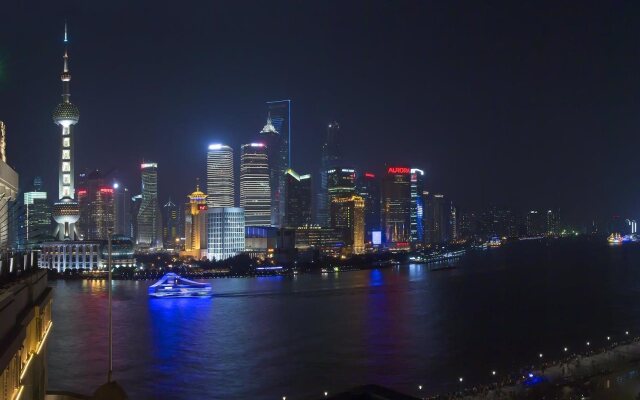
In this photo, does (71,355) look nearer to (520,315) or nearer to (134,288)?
(520,315)

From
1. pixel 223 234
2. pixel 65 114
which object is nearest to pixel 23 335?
pixel 65 114

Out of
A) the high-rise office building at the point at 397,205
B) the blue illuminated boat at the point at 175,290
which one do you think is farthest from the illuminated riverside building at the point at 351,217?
the blue illuminated boat at the point at 175,290

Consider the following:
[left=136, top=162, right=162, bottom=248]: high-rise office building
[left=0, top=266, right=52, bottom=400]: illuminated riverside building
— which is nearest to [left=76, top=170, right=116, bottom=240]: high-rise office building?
[left=136, top=162, right=162, bottom=248]: high-rise office building

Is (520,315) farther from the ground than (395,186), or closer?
closer

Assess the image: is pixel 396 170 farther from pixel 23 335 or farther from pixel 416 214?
pixel 23 335

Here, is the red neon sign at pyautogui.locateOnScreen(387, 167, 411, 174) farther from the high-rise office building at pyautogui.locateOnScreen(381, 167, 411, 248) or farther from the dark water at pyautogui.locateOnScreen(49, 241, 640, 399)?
the dark water at pyautogui.locateOnScreen(49, 241, 640, 399)

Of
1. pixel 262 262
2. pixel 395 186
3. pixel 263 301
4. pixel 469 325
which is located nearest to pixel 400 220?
pixel 395 186

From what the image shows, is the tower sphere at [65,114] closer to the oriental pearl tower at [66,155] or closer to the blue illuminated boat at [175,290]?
the oriental pearl tower at [66,155]
